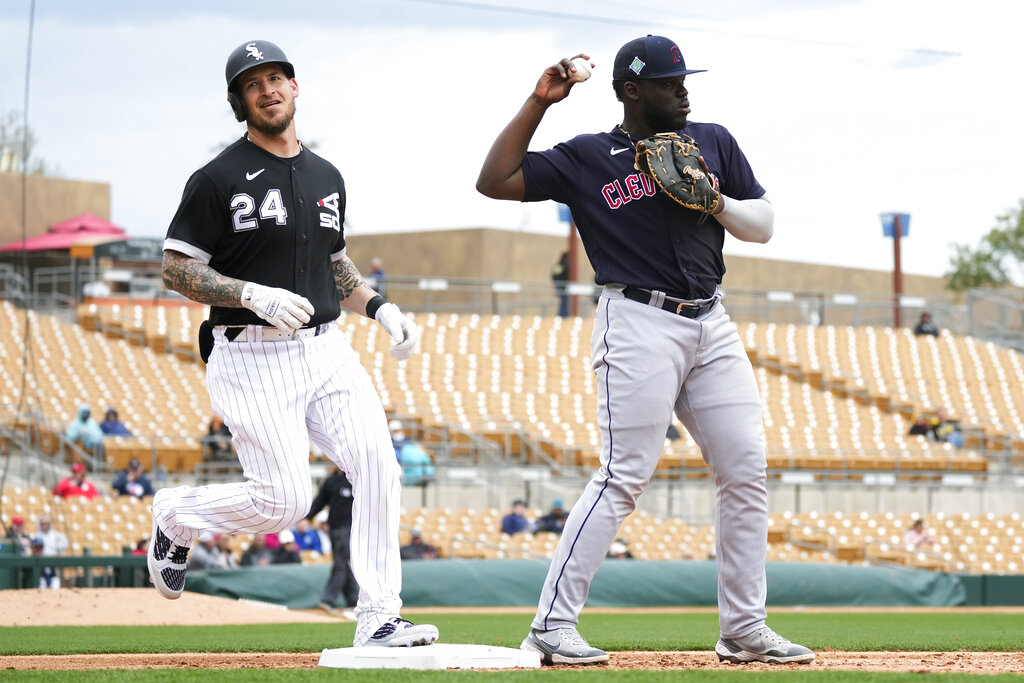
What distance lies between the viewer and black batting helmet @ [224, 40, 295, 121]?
4422mm

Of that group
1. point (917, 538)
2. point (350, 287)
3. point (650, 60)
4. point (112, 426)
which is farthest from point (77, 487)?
point (650, 60)

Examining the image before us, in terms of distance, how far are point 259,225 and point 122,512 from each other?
410 inches

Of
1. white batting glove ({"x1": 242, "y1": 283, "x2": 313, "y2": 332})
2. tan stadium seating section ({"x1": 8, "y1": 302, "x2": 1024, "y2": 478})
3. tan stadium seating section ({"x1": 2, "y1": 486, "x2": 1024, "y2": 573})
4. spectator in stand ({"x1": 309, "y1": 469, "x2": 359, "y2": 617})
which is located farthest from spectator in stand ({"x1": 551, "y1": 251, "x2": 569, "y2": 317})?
white batting glove ({"x1": 242, "y1": 283, "x2": 313, "y2": 332})

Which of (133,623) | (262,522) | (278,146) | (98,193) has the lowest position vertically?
(133,623)

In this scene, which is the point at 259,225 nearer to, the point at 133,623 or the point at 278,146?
the point at 278,146

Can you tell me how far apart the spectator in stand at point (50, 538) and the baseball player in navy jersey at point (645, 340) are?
9.56 metres

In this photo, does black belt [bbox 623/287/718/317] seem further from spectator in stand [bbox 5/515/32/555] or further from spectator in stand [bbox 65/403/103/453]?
spectator in stand [bbox 65/403/103/453]

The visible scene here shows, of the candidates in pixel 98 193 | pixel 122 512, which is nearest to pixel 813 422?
pixel 122 512

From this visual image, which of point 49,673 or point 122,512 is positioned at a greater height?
point 49,673

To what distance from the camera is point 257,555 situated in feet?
43.7

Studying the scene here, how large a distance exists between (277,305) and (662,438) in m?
1.34

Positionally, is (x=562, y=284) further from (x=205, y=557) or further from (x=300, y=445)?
(x=300, y=445)

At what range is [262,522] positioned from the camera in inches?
179

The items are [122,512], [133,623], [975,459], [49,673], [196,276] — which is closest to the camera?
[49,673]
